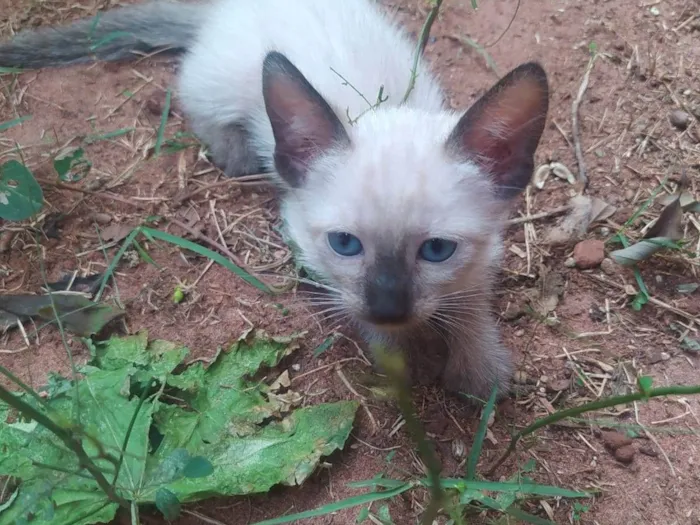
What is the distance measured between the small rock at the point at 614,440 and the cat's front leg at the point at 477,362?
33 cm

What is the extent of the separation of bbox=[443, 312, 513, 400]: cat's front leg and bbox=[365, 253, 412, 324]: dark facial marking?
45 cm

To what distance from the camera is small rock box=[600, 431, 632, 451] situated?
190cm

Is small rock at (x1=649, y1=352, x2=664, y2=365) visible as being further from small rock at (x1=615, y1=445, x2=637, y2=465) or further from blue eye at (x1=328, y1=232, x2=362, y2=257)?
blue eye at (x1=328, y1=232, x2=362, y2=257)

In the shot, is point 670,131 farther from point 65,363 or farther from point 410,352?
point 65,363

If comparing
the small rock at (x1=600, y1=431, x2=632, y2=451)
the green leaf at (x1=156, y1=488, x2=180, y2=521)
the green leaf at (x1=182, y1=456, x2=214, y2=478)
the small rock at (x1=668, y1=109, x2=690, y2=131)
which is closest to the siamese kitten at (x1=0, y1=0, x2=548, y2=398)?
the small rock at (x1=600, y1=431, x2=632, y2=451)

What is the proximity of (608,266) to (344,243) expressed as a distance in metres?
1.11

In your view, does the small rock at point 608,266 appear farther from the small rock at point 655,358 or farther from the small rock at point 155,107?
the small rock at point 155,107

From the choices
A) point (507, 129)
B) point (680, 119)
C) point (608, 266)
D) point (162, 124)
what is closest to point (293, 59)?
point (162, 124)

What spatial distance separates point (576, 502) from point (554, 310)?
70cm

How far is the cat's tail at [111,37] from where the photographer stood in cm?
282

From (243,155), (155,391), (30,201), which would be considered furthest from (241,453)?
(243,155)

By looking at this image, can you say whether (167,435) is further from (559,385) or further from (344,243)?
(559,385)

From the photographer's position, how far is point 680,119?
2592 millimetres

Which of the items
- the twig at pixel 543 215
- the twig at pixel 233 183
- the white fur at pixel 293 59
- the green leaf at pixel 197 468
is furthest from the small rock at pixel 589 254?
the green leaf at pixel 197 468
